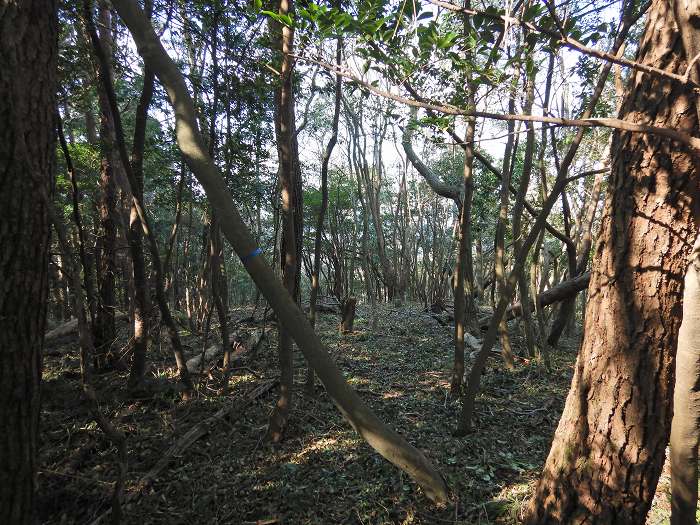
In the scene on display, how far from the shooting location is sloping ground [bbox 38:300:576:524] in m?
2.77

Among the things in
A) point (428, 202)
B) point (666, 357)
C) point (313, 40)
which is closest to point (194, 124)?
point (313, 40)

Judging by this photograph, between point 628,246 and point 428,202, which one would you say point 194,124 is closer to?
point 628,246

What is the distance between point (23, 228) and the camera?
1.81 meters

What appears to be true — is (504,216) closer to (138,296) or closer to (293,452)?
(293,452)

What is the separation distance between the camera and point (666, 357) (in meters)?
1.55

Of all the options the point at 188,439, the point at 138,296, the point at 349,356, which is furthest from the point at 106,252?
the point at 349,356

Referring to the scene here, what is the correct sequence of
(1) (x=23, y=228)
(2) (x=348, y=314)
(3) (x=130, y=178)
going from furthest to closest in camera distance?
(2) (x=348, y=314) < (3) (x=130, y=178) < (1) (x=23, y=228)

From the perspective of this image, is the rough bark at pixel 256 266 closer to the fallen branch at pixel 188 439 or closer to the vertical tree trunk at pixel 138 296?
the fallen branch at pixel 188 439

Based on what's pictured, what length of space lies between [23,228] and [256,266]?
1146mm

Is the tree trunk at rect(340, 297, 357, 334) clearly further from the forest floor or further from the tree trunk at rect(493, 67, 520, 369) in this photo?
the tree trunk at rect(493, 67, 520, 369)

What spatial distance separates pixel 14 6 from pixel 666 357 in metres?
3.44

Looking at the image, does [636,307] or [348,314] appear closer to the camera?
[636,307]

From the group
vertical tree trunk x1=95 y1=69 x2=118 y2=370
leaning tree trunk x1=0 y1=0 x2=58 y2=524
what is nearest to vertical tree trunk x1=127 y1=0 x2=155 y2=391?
vertical tree trunk x1=95 y1=69 x2=118 y2=370

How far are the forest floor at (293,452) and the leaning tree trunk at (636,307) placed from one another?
1.09 meters
